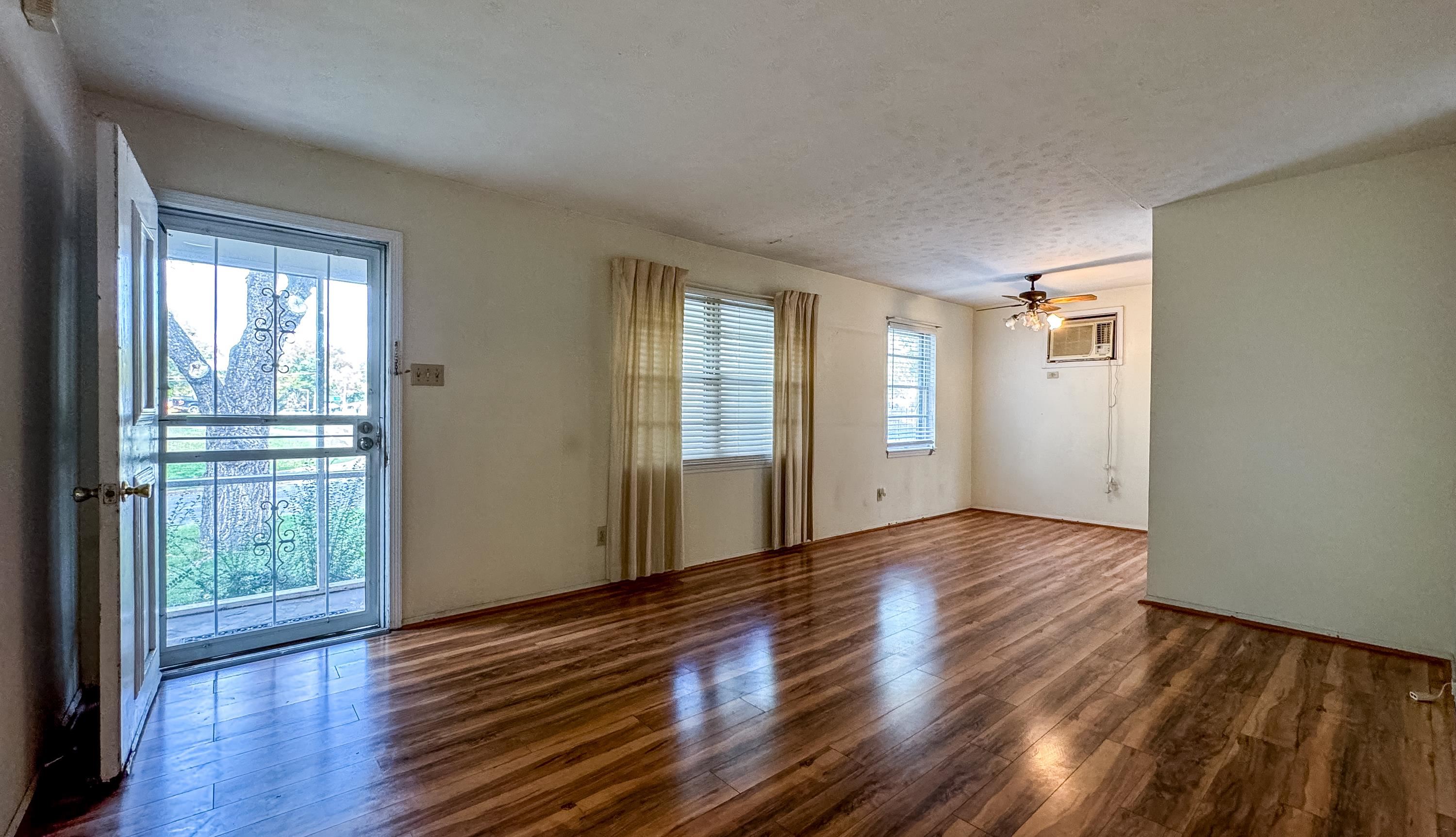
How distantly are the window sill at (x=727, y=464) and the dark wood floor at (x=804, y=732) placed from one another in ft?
4.40

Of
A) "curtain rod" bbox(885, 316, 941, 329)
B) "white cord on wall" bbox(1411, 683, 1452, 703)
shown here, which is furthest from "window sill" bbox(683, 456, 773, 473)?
"white cord on wall" bbox(1411, 683, 1452, 703)

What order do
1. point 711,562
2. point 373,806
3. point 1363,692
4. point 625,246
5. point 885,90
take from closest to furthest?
point 373,806 < point 885,90 < point 1363,692 < point 625,246 < point 711,562

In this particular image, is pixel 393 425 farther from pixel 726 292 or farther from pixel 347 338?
pixel 726 292

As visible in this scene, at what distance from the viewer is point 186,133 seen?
285 centimetres

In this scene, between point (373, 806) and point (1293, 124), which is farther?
point (1293, 124)

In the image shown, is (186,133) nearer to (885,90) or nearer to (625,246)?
(625,246)

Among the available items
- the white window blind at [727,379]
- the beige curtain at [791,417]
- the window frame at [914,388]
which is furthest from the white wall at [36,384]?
the window frame at [914,388]

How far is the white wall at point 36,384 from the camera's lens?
68.3 inches

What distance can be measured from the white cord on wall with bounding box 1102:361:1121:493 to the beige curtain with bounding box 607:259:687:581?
15.9 ft

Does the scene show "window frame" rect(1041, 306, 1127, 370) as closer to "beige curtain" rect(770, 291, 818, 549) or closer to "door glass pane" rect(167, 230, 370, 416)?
"beige curtain" rect(770, 291, 818, 549)

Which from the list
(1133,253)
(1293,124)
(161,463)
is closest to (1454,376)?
(1293,124)

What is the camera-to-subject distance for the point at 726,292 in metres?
5.13

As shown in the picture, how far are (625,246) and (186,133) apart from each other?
235 centimetres

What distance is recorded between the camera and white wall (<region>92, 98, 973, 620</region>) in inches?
121
